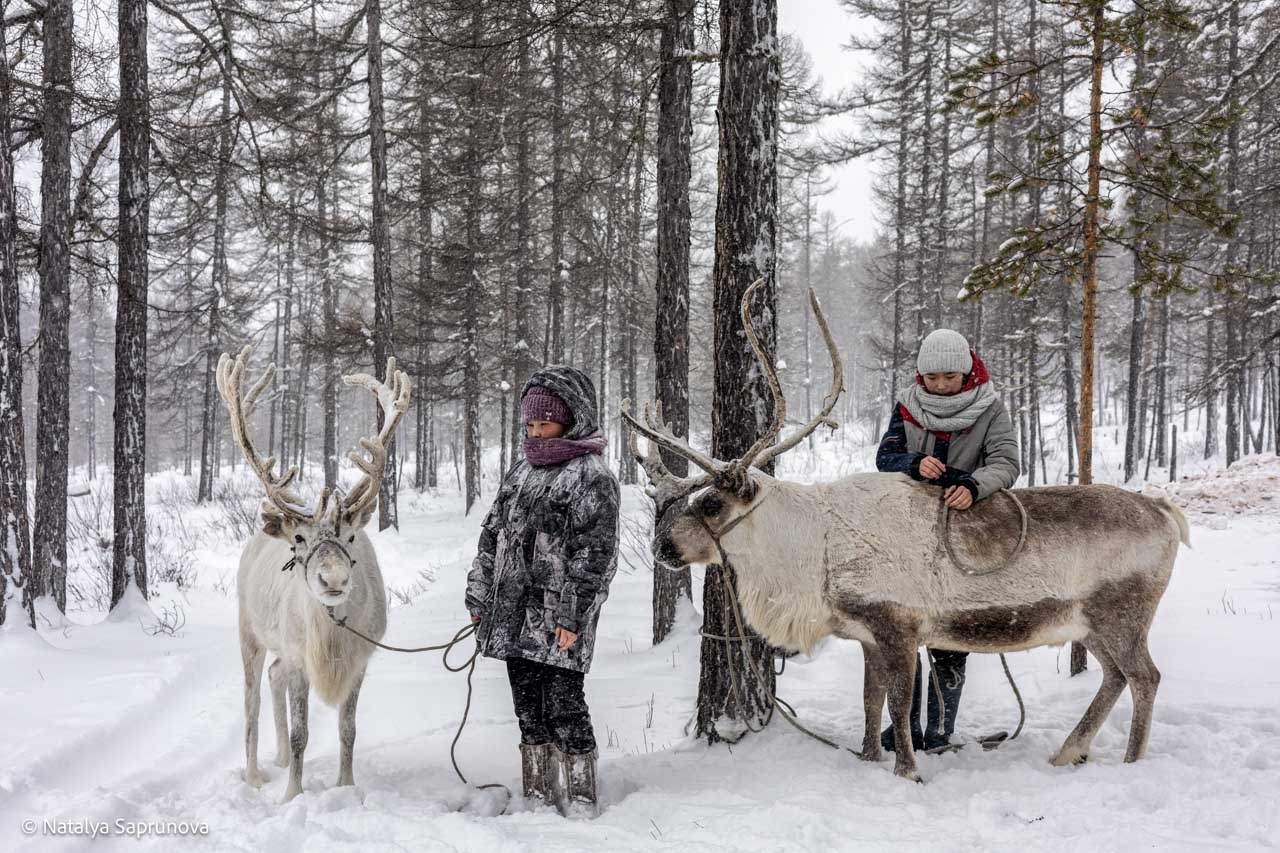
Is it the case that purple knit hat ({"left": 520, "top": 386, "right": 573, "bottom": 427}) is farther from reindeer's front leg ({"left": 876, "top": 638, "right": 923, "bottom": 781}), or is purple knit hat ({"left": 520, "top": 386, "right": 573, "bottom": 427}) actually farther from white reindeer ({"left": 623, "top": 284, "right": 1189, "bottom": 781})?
reindeer's front leg ({"left": 876, "top": 638, "right": 923, "bottom": 781})

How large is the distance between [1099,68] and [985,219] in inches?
595

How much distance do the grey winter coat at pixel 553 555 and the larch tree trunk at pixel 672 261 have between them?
3.03 metres

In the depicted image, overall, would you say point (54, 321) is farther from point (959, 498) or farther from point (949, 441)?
point (959, 498)

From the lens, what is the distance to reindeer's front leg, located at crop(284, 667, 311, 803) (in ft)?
13.1

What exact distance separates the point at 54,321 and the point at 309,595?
6241 millimetres

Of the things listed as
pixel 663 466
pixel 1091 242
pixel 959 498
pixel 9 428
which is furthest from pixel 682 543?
pixel 9 428

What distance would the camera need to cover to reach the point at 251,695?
182 inches

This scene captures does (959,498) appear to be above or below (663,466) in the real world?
below

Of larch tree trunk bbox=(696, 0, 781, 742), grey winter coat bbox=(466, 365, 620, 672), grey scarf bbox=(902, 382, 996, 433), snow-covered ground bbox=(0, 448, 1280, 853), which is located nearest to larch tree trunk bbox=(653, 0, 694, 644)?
snow-covered ground bbox=(0, 448, 1280, 853)

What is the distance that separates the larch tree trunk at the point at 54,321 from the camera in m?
7.62

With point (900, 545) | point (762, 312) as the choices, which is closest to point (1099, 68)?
point (762, 312)

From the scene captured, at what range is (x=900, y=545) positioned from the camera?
382 centimetres

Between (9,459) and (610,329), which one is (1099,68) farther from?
(610,329)

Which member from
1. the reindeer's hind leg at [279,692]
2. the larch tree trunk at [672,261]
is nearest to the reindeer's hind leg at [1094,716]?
the larch tree trunk at [672,261]
